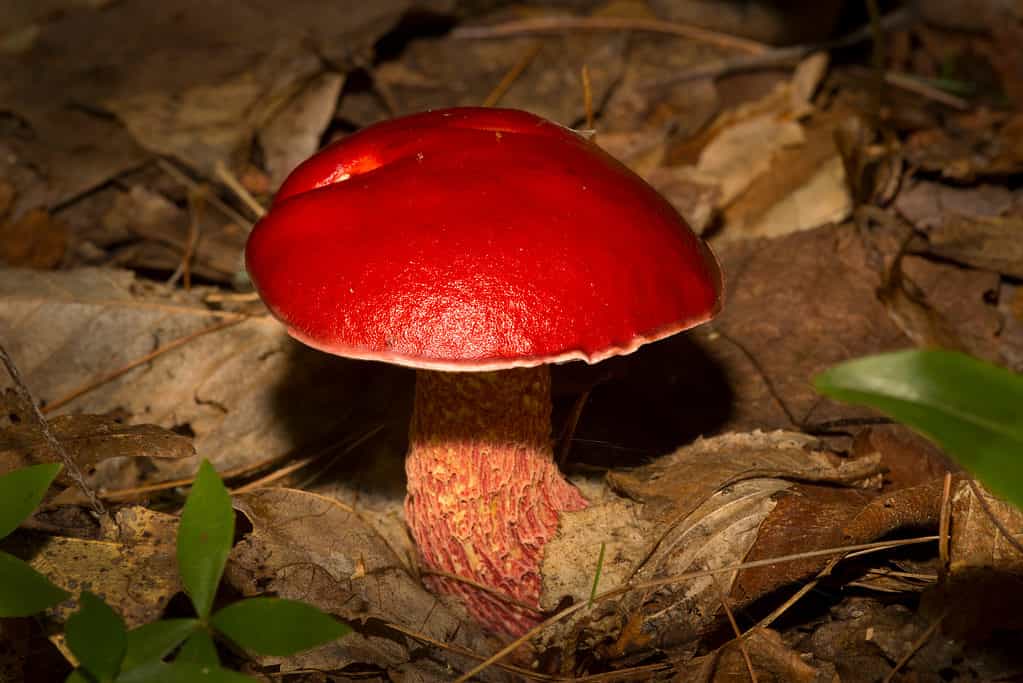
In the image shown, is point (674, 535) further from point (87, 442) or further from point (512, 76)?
point (512, 76)

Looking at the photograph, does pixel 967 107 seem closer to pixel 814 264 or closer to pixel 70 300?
pixel 814 264

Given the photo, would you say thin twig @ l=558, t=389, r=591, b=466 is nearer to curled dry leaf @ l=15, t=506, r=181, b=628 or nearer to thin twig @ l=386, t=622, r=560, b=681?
thin twig @ l=386, t=622, r=560, b=681

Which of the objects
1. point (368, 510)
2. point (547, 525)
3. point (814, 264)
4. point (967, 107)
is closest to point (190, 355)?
point (368, 510)

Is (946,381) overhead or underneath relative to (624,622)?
overhead

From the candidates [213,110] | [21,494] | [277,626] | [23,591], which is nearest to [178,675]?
[277,626]

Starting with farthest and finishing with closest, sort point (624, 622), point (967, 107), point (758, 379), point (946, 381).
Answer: point (967, 107) → point (758, 379) → point (624, 622) → point (946, 381)

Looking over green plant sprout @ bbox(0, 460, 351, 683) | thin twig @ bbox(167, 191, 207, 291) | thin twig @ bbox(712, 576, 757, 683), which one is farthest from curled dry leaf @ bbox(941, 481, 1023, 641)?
thin twig @ bbox(167, 191, 207, 291)

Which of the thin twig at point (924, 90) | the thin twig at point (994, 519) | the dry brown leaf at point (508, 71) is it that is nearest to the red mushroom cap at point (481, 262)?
the thin twig at point (994, 519)
